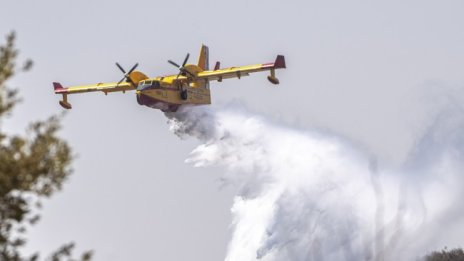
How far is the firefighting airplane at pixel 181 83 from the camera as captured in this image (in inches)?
2387

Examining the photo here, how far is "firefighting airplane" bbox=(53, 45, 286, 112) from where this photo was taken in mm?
60625

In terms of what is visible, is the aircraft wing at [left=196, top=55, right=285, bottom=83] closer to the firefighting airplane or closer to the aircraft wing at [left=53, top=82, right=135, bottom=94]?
the firefighting airplane

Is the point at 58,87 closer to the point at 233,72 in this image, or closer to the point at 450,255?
the point at 233,72

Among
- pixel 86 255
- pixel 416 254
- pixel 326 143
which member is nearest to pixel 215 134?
pixel 326 143

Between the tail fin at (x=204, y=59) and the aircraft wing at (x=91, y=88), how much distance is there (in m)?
5.79

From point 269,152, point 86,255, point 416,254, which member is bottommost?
point 416,254

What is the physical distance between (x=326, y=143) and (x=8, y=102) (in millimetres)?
55363

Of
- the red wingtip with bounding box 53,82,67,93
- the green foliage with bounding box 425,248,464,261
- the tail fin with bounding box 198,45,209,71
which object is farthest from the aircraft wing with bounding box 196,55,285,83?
A: the green foliage with bounding box 425,248,464,261

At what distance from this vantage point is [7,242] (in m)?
18.9

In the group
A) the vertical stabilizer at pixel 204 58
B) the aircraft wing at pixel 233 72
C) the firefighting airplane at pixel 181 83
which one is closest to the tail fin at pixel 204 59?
the vertical stabilizer at pixel 204 58

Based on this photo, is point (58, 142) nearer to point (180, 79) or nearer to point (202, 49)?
point (180, 79)

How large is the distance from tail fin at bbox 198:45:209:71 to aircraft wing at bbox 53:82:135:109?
5.79 metres

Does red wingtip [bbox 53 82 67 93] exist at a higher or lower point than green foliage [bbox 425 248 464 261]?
higher

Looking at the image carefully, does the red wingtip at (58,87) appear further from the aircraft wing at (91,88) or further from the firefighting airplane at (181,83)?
the firefighting airplane at (181,83)
